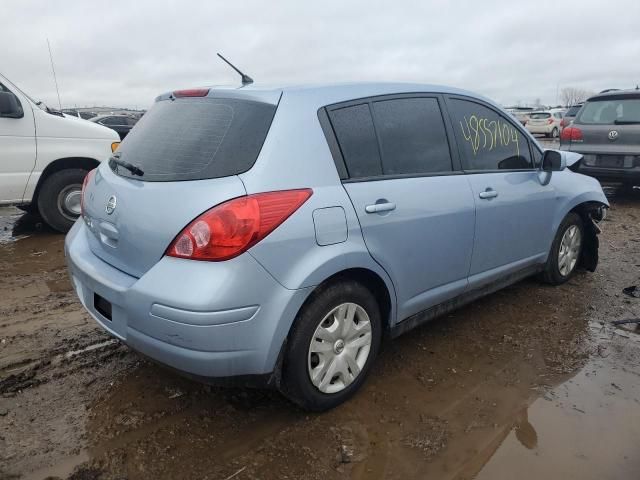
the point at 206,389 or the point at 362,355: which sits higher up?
the point at 362,355

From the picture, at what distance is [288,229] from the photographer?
229 cm

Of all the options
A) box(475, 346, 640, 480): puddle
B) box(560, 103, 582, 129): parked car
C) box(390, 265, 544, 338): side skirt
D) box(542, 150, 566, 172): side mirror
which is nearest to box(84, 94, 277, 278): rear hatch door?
box(390, 265, 544, 338): side skirt

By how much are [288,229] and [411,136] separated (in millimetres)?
1134

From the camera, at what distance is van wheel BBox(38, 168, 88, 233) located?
19.8ft

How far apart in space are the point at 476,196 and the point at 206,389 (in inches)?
77.7

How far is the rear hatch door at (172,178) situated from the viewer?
2285 millimetres

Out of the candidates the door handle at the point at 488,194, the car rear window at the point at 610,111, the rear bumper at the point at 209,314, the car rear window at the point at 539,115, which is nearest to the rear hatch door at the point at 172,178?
the rear bumper at the point at 209,314

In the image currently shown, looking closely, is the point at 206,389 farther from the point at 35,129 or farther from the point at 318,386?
the point at 35,129

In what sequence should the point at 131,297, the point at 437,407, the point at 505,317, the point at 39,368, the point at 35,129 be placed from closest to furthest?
the point at 131,297 < the point at 437,407 < the point at 39,368 < the point at 505,317 < the point at 35,129

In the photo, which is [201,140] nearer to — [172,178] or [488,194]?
[172,178]

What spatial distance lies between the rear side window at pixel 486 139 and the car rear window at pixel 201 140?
1.42m

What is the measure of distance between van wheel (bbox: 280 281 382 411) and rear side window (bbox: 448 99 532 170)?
4.13ft

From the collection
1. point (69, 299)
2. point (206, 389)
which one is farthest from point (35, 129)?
point (206, 389)

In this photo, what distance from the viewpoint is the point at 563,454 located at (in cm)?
241
